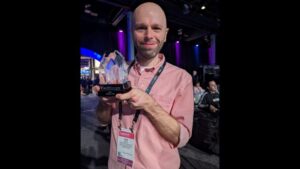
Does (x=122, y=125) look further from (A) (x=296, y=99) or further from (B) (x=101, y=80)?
(A) (x=296, y=99)

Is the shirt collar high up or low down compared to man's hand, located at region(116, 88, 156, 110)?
up

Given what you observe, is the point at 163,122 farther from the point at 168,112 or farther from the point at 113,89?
the point at 113,89

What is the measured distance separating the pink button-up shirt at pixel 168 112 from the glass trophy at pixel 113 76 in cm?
11

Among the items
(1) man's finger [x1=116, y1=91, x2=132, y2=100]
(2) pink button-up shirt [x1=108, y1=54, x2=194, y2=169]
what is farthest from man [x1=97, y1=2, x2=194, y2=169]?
(1) man's finger [x1=116, y1=91, x2=132, y2=100]

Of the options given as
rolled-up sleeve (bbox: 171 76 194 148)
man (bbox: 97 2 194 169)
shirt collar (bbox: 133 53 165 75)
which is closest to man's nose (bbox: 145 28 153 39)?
man (bbox: 97 2 194 169)

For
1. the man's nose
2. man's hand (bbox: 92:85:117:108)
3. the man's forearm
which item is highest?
the man's nose

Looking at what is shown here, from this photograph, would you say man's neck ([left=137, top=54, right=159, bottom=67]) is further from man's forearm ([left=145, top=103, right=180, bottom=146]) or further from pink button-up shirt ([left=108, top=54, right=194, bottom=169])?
man's forearm ([left=145, top=103, right=180, bottom=146])

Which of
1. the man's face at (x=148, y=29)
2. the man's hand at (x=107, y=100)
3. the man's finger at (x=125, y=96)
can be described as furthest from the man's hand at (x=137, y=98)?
the man's face at (x=148, y=29)

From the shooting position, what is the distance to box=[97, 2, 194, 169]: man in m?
0.80

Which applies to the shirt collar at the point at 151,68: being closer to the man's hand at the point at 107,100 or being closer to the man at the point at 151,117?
the man at the point at 151,117

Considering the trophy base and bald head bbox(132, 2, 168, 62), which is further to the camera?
bald head bbox(132, 2, 168, 62)

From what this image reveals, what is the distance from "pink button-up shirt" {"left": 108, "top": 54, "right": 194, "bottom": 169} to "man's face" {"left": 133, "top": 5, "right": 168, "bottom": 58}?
90 mm

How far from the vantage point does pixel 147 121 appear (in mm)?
811

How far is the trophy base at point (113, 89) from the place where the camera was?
68 cm
